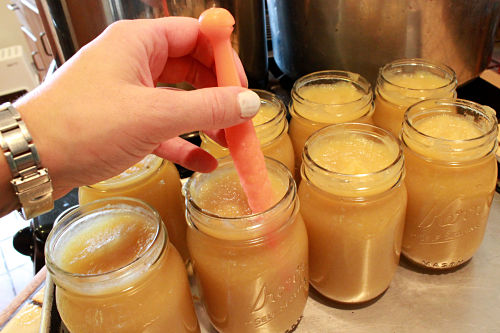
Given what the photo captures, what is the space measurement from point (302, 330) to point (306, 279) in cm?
10

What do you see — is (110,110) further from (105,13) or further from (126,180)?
(105,13)

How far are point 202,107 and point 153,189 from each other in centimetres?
28

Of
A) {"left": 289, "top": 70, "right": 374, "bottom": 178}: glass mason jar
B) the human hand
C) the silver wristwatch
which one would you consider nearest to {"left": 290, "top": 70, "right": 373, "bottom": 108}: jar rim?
{"left": 289, "top": 70, "right": 374, "bottom": 178}: glass mason jar

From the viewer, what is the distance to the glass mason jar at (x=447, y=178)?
2.30 ft

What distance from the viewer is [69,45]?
0.90 m

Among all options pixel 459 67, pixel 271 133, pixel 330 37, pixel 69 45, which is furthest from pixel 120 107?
pixel 459 67

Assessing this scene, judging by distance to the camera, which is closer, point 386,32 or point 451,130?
point 451,130

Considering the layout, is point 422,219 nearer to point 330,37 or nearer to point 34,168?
point 330,37

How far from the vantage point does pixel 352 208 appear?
2.16 feet

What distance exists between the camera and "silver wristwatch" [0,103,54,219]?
1.59 feet

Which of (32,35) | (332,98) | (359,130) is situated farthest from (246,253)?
(32,35)

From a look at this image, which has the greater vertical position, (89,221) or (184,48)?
(184,48)

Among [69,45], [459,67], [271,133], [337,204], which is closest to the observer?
[337,204]

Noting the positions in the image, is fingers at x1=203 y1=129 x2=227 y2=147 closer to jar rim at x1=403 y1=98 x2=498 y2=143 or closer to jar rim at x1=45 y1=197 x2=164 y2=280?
jar rim at x1=45 y1=197 x2=164 y2=280
